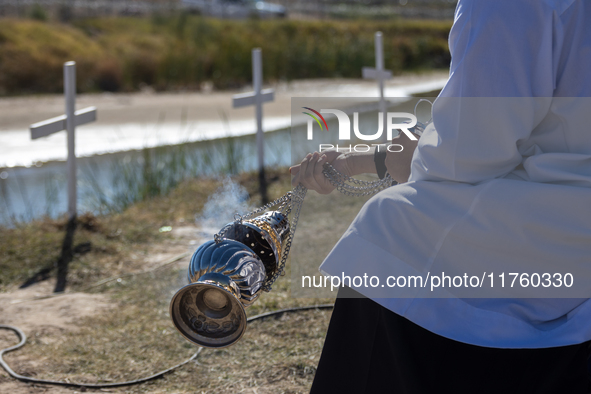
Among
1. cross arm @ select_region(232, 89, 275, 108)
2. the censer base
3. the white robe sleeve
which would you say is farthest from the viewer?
cross arm @ select_region(232, 89, 275, 108)

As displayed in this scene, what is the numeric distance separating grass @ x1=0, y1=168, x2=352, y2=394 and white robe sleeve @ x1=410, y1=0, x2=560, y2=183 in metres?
1.39

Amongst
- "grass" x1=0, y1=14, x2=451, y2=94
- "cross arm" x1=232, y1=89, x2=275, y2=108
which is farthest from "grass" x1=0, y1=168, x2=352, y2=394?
"grass" x1=0, y1=14, x2=451, y2=94

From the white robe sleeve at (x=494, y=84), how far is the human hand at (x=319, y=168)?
19.6 inches

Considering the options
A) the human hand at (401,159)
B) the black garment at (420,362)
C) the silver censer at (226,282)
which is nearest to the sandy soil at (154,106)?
the silver censer at (226,282)

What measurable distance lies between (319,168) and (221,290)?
1.44 feet

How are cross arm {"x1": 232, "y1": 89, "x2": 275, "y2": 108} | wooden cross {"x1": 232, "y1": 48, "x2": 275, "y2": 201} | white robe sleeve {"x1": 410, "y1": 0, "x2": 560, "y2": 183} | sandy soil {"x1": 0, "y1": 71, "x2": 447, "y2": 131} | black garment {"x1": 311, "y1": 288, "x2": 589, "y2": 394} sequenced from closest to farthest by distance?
white robe sleeve {"x1": 410, "y1": 0, "x2": 560, "y2": 183}, black garment {"x1": 311, "y1": 288, "x2": 589, "y2": 394}, cross arm {"x1": 232, "y1": 89, "x2": 275, "y2": 108}, wooden cross {"x1": 232, "y1": 48, "x2": 275, "y2": 201}, sandy soil {"x1": 0, "y1": 71, "x2": 447, "y2": 131}

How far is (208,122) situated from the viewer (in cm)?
1129

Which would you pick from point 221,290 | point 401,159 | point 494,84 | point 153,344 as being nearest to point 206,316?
point 221,290

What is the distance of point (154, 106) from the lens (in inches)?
509

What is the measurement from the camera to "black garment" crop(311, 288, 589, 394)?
4.61 feet

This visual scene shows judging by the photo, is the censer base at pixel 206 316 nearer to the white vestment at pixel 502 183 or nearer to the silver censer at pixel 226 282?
the silver censer at pixel 226 282

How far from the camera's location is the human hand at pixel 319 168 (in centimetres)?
178

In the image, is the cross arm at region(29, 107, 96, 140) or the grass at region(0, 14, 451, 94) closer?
the cross arm at region(29, 107, 96, 140)

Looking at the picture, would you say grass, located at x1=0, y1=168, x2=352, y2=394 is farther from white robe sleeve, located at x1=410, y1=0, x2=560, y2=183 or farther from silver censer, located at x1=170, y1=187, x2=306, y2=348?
white robe sleeve, located at x1=410, y1=0, x2=560, y2=183
